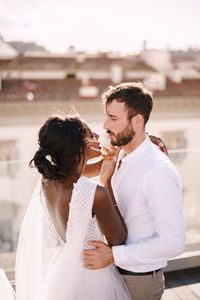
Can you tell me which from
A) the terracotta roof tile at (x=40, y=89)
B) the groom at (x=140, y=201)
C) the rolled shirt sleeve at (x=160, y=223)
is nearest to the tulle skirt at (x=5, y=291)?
the groom at (x=140, y=201)

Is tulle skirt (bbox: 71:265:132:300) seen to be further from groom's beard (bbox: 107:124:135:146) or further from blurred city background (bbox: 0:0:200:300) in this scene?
blurred city background (bbox: 0:0:200:300)

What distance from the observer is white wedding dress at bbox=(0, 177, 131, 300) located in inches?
55.1

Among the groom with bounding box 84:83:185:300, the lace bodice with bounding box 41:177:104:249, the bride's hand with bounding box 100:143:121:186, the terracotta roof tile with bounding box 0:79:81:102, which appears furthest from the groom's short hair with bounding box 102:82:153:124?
the terracotta roof tile with bounding box 0:79:81:102

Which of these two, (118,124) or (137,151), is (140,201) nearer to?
(137,151)

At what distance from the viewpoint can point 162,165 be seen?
145cm

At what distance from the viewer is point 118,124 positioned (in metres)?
1.58

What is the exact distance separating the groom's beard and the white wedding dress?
0.99 ft

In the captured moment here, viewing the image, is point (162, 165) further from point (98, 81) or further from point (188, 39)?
point (188, 39)

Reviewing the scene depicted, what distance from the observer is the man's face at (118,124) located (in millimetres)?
1562

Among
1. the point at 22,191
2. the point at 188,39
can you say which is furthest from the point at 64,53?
the point at 22,191

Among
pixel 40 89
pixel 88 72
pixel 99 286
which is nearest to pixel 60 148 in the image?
pixel 99 286

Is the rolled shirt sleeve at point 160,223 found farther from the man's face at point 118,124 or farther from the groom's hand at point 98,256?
the man's face at point 118,124

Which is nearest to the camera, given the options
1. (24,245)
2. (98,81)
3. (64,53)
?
(24,245)

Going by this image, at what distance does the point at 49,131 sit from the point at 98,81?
21630mm
